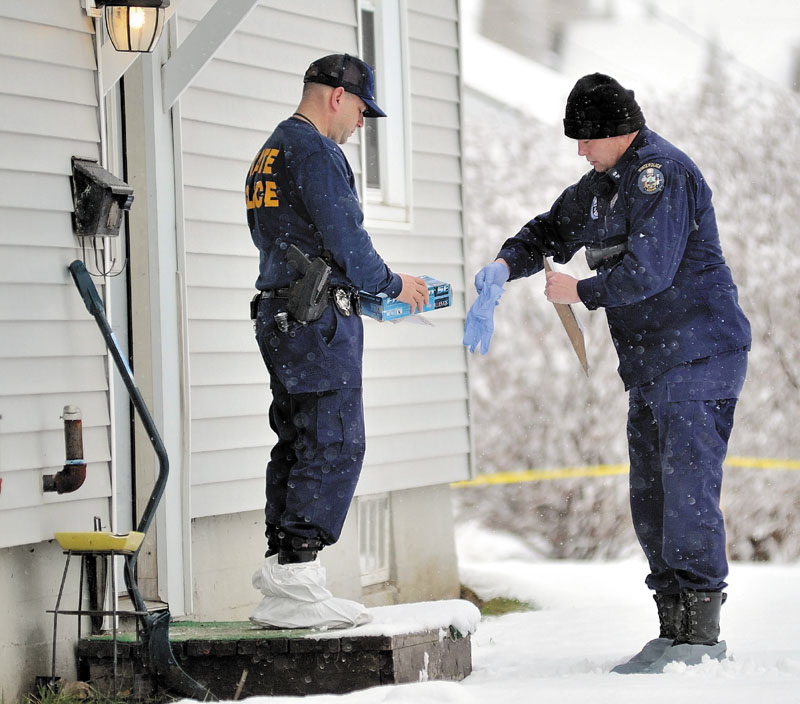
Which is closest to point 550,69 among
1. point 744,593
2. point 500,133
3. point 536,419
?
point 500,133

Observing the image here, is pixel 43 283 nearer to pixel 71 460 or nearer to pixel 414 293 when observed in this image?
pixel 71 460

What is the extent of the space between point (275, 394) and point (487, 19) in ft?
56.7

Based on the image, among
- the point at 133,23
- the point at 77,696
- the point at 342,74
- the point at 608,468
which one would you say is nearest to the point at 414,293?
the point at 342,74

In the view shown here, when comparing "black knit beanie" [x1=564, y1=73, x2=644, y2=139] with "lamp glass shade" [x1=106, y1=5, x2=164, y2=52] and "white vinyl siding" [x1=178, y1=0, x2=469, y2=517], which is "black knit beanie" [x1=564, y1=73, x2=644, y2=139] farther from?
"white vinyl siding" [x1=178, y1=0, x2=469, y2=517]

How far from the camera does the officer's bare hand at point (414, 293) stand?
4.74 meters

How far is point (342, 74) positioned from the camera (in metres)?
4.66

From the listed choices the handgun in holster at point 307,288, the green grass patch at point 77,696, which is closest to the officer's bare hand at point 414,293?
the handgun in holster at point 307,288

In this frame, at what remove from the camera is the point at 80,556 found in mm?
4824

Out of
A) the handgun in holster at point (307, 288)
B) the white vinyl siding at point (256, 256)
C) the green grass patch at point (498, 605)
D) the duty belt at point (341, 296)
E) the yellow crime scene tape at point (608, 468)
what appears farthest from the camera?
the yellow crime scene tape at point (608, 468)

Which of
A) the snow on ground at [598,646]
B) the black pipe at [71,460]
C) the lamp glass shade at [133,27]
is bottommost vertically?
the snow on ground at [598,646]

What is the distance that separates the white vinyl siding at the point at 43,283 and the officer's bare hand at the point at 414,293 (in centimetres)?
120

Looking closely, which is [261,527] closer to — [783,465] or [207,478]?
[207,478]

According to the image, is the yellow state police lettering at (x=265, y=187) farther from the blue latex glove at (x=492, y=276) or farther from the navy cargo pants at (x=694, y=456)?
the navy cargo pants at (x=694, y=456)

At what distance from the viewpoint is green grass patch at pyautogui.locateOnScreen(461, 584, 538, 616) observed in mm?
7648
